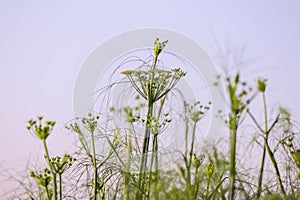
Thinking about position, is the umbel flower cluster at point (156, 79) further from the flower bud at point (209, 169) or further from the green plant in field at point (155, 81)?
the flower bud at point (209, 169)

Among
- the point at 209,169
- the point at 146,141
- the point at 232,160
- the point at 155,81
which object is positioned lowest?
the point at 232,160

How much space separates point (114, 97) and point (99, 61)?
0.86 feet

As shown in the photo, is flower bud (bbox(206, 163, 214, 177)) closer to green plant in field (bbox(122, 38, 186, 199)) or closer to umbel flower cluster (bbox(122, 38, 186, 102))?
green plant in field (bbox(122, 38, 186, 199))

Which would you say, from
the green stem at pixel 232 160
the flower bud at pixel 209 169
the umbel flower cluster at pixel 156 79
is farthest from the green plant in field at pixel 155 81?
the green stem at pixel 232 160

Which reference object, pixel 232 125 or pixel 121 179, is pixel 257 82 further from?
pixel 121 179

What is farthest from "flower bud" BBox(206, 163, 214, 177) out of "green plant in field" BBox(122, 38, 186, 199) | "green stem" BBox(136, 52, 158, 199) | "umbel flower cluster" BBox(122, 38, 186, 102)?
"umbel flower cluster" BBox(122, 38, 186, 102)

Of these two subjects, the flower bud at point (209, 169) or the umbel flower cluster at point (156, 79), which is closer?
the flower bud at point (209, 169)

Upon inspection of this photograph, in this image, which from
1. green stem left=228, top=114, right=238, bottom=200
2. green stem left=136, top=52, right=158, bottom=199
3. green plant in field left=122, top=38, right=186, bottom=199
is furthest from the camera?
green plant in field left=122, top=38, right=186, bottom=199

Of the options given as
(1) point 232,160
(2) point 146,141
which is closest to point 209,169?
(2) point 146,141

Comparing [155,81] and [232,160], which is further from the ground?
[155,81]

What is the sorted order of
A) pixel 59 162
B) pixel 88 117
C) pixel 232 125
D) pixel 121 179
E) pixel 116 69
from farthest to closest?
pixel 116 69 → pixel 121 179 → pixel 88 117 → pixel 59 162 → pixel 232 125

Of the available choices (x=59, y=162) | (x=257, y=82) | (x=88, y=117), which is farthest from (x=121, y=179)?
(x=257, y=82)

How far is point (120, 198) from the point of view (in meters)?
3.26

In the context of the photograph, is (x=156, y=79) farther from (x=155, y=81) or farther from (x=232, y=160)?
(x=232, y=160)
